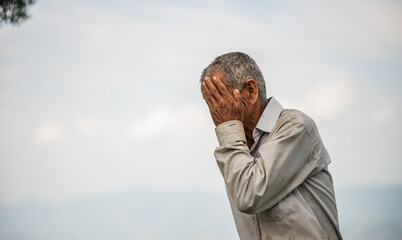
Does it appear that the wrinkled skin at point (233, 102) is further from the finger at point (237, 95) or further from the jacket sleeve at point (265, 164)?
the jacket sleeve at point (265, 164)

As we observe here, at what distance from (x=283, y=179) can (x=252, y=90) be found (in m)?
0.66

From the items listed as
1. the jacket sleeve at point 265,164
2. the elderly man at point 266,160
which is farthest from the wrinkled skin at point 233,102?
the jacket sleeve at point 265,164

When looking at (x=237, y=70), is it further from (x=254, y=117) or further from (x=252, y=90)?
(x=254, y=117)

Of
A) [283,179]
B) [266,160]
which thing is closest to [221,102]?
[266,160]

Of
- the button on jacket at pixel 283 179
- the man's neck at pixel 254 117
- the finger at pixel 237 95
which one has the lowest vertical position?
the button on jacket at pixel 283 179

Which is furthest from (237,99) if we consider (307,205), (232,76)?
(307,205)

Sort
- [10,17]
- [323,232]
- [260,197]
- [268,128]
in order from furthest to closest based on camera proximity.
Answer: [10,17] → [268,128] → [323,232] → [260,197]

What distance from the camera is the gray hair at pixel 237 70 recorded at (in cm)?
322

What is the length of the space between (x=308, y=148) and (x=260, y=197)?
43cm

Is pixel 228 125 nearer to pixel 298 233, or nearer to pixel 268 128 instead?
pixel 268 128

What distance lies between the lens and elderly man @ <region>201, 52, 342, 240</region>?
279 cm

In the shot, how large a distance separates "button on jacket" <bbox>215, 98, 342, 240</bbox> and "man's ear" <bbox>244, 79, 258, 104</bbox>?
20cm

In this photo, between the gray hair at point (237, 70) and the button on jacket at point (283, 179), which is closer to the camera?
the button on jacket at point (283, 179)

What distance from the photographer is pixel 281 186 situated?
283cm
